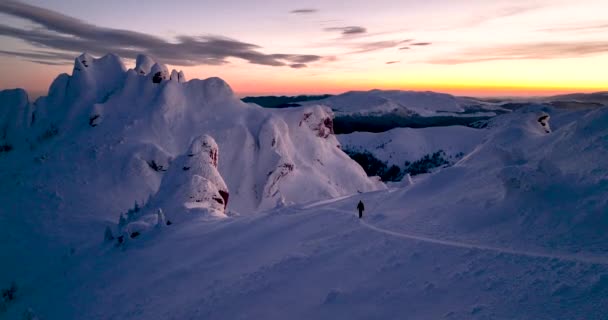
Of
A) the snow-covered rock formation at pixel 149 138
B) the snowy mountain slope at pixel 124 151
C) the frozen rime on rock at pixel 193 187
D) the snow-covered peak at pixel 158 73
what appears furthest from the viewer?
the snow-covered peak at pixel 158 73

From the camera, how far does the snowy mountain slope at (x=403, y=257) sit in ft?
38.0

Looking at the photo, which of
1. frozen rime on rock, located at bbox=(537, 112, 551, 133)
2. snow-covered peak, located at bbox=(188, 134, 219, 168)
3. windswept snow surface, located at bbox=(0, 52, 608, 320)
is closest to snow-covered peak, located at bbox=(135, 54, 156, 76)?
windswept snow surface, located at bbox=(0, 52, 608, 320)

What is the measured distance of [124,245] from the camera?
27.1 metres

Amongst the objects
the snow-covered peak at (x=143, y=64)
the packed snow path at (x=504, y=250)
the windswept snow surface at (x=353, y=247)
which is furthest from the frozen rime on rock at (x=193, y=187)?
the snow-covered peak at (x=143, y=64)

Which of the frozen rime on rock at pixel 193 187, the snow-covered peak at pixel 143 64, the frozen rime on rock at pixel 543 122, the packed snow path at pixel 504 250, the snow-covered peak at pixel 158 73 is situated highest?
the snow-covered peak at pixel 143 64

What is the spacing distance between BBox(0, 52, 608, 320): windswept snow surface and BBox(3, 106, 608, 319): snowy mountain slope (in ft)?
0.23

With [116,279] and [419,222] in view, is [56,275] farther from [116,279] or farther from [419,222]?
[419,222]

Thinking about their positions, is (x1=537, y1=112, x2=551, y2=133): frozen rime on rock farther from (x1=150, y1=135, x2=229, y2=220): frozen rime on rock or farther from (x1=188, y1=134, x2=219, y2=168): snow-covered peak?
(x1=188, y1=134, x2=219, y2=168): snow-covered peak

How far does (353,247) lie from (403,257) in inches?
114

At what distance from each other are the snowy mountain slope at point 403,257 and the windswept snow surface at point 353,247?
0.07m

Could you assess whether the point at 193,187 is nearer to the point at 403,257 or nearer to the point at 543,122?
the point at 403,257

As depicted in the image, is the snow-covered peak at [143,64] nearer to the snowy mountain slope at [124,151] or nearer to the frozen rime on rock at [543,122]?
the snowy mountain slope at [124,151]

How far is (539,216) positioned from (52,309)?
83.9 ft

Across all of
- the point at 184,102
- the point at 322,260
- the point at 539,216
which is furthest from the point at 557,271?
the point at 184,102
